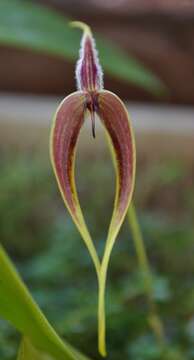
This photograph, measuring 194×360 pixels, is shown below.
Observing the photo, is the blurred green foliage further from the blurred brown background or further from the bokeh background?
the blurred brown background

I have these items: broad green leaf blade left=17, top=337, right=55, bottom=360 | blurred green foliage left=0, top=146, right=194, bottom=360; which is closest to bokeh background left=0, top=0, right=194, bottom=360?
blurred green foliage left=0, top=146, right=194, bottom=360

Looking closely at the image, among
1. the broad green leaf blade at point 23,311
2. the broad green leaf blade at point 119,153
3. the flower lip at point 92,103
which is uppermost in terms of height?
the flower lip at point 92,103

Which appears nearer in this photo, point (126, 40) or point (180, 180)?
point (180, 180)

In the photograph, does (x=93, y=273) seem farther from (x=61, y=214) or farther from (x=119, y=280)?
(x=61, y=214)

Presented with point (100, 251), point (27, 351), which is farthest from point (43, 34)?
→ point (27, 351)

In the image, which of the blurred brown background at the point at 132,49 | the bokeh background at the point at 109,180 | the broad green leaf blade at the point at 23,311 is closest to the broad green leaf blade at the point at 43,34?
the bokeh background at the point at 109,180

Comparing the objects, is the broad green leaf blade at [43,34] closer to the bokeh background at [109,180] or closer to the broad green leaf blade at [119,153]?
the bokeh background at [109,180]

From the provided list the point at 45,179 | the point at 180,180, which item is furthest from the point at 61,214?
the point at 180,180
